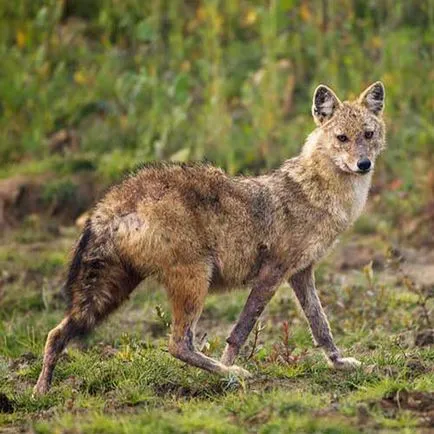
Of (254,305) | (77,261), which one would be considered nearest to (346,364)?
(254,305)

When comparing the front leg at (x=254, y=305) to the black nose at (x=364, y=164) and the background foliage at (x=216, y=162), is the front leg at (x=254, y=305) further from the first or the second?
the black nose at (x=364, y=164)

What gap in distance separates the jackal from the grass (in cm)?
27

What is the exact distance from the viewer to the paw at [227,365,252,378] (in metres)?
7.21

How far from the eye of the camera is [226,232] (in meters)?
7.64

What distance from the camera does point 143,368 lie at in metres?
7.48

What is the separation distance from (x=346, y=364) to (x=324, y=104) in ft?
6.29

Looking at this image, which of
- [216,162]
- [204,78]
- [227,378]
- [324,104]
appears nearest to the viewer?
[227,378]

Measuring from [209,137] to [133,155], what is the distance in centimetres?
93

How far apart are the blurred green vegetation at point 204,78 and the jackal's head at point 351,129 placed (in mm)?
4231

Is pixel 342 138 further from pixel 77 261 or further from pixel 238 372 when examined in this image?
pixel 77 261

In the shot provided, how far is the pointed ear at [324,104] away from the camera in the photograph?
8.33 m

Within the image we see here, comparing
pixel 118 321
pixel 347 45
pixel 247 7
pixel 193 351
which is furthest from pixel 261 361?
pixel 247 7

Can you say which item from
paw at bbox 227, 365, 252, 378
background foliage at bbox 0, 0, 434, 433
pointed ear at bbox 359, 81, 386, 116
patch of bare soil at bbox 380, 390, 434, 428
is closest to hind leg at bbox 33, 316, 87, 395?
background foliage at bbox 0, 0, 434, 433

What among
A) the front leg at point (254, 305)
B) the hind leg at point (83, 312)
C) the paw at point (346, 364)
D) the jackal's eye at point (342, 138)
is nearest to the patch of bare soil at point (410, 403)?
the paw at point (346, 364)
